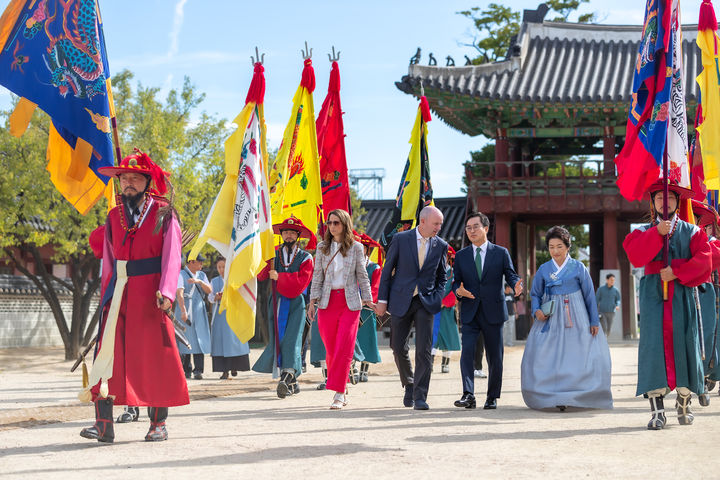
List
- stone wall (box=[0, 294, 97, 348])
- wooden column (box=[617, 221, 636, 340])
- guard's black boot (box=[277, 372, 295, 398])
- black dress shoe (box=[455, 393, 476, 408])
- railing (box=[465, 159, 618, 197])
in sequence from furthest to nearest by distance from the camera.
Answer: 1. wooden column (box=[617, 221, 636, 340])
2. railing (box=[465, 159, 618, 197])
3. stone wall (box=[0, 294, 97, 348])
4. guard's black boot (box=[277, 372, 295, 398])
5. black dress shoe (box=[455, 393, 476, 408])

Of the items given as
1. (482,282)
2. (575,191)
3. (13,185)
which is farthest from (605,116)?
(482,282)

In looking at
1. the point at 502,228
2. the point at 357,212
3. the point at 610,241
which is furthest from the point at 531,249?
the point at 357,212

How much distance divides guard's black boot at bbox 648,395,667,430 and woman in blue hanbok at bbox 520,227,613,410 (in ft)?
4.18

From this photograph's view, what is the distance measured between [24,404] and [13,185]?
7.90m

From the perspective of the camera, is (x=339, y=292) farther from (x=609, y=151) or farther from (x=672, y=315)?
(x=609, y=151)

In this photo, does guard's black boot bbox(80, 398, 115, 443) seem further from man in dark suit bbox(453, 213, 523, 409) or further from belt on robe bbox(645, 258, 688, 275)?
belt on robe bbox(645, 258, 688, 275)

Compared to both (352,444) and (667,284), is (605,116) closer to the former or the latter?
(667,284)

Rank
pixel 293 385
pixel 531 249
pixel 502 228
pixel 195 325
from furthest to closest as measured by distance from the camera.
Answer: pixel 531 249, pixel 502 228, pixel 195 325, pixel 293 385

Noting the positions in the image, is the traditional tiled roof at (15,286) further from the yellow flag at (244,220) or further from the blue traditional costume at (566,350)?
the blue traditional costume at (566,350)

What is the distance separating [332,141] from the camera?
1230cm

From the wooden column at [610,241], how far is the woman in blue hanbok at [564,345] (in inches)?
632

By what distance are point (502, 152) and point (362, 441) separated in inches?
777

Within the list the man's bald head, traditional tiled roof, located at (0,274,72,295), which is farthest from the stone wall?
the man's bald head

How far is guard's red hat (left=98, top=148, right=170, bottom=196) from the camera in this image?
652 centimetres
